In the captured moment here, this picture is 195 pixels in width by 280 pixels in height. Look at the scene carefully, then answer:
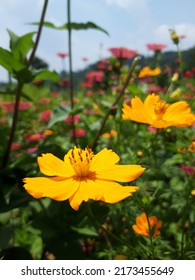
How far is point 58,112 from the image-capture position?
42.8 inches

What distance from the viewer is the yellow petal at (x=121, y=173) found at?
498mm

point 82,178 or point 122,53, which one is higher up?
point 122,53

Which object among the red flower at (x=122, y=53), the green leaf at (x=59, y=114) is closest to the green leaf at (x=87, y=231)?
the green leaf at (x=59, y=114)

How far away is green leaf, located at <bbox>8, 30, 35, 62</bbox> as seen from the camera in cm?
92

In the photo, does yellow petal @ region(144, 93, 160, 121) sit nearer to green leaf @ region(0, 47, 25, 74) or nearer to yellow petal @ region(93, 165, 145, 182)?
yellow petal @ region(93, 165, 145, 182)

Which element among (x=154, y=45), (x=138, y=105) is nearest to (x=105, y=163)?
(x=138, y=105)

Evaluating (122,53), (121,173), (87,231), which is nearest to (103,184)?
(121,173)

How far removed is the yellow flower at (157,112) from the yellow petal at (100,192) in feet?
0.53

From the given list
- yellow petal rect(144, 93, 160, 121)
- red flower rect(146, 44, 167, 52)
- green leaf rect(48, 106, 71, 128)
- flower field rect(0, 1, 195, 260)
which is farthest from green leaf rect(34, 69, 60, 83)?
red flower rect(146, 44, 167, 52)

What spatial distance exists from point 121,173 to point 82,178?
0.21 feet

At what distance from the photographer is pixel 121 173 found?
1.69 ft

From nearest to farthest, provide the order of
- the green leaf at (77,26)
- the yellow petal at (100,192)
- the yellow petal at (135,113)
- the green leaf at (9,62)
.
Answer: the yellow petal at (100,192)
the yellow petal at (135,113)
the green leaf at (9,62)
the green leaf at (77,26)

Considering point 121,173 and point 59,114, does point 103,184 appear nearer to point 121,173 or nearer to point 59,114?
point 121,173

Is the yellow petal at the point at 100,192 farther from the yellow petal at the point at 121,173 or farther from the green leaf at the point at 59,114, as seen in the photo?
the green leaf at the point at 59,114
